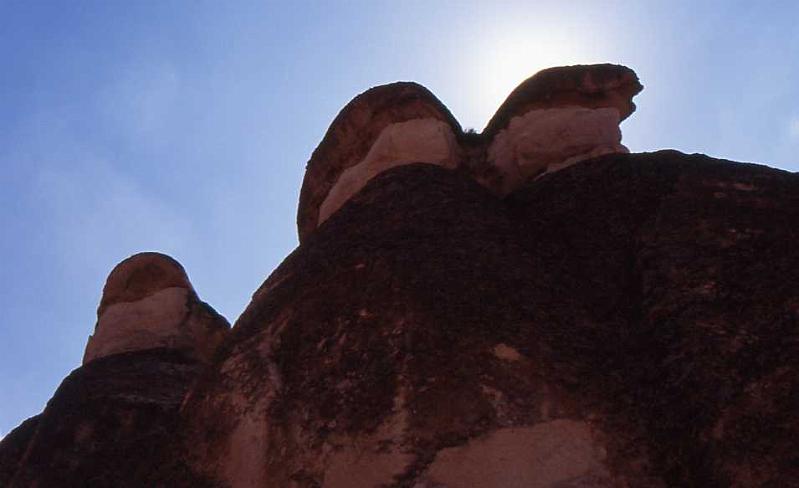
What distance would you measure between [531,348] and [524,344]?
0.16ft

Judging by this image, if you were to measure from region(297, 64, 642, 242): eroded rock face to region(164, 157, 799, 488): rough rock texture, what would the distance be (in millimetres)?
2030

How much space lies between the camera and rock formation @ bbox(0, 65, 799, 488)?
506 centimetres

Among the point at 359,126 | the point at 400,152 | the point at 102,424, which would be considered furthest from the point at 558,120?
the point at 102,424

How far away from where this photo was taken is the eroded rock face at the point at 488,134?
9.83 m

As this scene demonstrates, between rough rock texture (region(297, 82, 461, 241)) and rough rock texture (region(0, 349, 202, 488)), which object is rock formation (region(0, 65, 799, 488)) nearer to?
rough rock texture (region(0, 349, 202, 488))

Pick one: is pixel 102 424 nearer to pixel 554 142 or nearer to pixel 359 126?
pixel 359 126

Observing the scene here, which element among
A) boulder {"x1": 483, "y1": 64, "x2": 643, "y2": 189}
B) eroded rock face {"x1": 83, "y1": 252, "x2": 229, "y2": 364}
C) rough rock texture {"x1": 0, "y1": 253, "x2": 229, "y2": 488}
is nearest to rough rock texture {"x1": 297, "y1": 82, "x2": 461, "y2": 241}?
boulder {"x1": 483, "y1": 64, "x2": 643, "y2": 189}

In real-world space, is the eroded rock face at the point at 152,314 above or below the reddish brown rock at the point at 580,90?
below

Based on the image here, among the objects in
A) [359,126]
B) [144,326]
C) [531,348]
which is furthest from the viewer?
[144,326]

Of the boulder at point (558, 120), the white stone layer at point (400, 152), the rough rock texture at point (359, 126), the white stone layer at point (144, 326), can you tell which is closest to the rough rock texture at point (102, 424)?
the white stone layer at point (144, 326)

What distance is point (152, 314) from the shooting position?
39.0 feet

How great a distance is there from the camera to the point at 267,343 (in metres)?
6.77

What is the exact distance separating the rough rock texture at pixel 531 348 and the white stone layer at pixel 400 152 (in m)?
2.33

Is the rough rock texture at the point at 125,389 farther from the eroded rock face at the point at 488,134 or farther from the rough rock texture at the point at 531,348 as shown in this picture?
the eroded rock face at the point at 488,134
